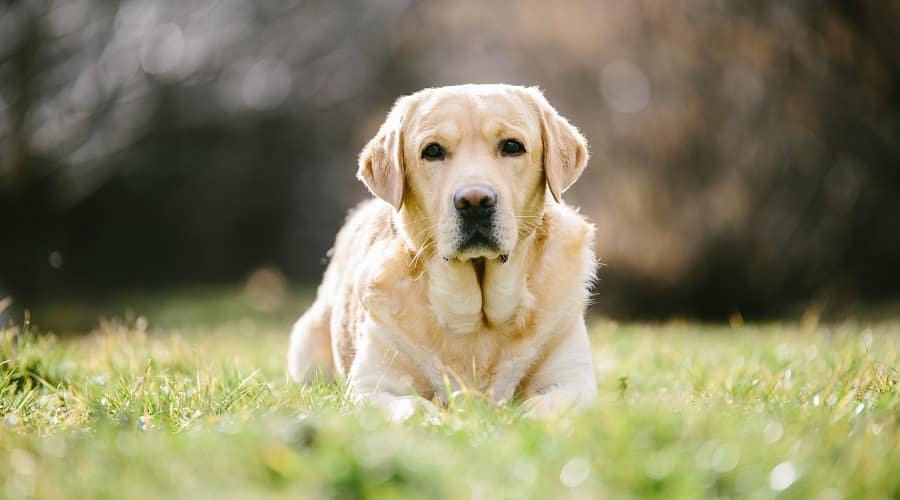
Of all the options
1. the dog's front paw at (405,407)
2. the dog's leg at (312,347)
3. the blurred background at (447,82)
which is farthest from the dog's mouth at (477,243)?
the blurred background at (447,82)

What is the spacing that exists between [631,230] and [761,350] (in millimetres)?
6831

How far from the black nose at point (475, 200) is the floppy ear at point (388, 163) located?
440 millimetres

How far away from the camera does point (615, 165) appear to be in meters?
12.2

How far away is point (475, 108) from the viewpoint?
160 inches

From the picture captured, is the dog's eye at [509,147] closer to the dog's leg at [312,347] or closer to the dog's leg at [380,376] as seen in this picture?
the dog's leg at [380,376]

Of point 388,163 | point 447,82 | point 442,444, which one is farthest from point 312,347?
point 447,82

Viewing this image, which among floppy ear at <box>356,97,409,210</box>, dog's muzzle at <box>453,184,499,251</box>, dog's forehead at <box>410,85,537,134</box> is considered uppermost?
dog's forehead at <box>410,85,537,134</box>

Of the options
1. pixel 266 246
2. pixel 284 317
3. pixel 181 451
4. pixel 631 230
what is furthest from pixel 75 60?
pixel 181 451

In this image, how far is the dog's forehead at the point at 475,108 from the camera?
160 inches

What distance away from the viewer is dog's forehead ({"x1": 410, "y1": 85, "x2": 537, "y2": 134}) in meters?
4.06

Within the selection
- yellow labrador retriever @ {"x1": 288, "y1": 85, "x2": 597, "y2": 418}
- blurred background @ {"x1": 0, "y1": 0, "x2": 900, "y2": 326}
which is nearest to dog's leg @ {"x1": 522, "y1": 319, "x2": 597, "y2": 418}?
yellow labrador retriever @ {"x1": 288, "y1": 85, "x2": 597, "y2": 418}

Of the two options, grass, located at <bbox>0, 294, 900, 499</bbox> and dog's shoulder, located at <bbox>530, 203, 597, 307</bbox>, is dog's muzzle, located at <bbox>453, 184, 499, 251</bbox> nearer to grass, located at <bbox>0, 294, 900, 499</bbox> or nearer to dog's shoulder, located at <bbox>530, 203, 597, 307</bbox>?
dog's shoulder, located at <bbox>530, 203, 597, 307</bbox>

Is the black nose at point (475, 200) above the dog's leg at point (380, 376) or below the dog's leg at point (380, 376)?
above

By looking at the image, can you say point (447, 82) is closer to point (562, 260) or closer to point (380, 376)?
point (562, 260)
